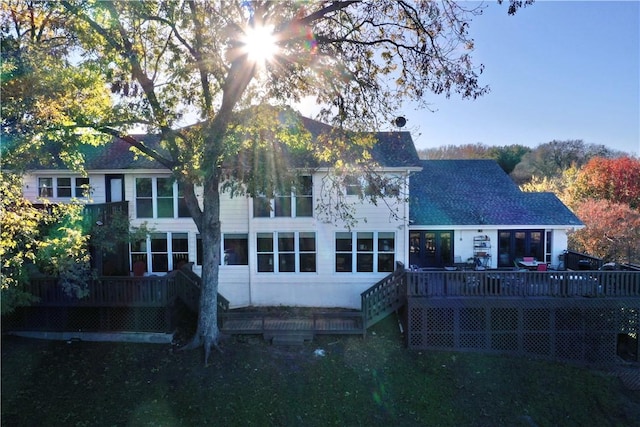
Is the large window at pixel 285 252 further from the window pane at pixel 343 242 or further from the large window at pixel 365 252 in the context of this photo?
the large window at pixel 365 252

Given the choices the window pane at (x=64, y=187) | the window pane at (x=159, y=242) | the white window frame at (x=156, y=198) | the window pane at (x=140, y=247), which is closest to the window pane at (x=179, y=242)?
the window pane at (x=159, y=242)

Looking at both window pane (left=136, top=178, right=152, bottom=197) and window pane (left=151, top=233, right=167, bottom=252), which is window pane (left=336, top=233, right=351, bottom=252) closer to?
→ window pane (left=151, top=233, right=167, bottom=252)

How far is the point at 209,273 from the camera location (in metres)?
12.4

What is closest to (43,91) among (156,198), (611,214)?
(156,198)

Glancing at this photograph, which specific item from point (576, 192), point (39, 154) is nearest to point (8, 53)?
point (39, 154)

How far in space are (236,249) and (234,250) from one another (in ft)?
0.29

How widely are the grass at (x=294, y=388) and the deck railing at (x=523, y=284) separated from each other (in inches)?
80.2

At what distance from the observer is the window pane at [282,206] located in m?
15.5

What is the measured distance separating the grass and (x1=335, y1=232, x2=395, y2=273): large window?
3.23 meters

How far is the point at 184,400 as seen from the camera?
403 inches

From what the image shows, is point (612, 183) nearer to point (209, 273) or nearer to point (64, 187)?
point (209, 273)

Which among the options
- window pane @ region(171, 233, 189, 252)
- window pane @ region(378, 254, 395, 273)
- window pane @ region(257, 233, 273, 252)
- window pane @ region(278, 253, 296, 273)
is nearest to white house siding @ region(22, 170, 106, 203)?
window pane @ region(171, 233, 189, 252)

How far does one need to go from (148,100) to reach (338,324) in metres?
9.22

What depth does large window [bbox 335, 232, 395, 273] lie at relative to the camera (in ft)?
50.5
